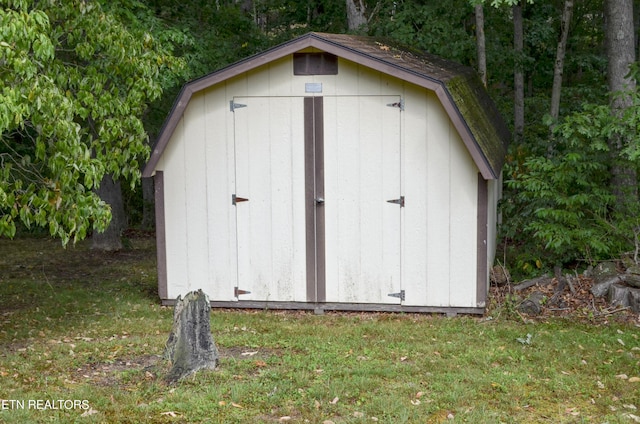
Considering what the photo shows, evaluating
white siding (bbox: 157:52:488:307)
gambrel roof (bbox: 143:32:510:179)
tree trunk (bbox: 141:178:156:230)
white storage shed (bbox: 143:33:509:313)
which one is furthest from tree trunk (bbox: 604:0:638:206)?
tree trunk (bbox: 141:178:156:230)

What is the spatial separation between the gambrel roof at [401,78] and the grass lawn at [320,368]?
184cm

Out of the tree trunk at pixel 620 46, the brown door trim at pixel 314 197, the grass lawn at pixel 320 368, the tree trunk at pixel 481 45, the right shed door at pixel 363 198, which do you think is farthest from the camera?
the tree trunk at pixel 481 45

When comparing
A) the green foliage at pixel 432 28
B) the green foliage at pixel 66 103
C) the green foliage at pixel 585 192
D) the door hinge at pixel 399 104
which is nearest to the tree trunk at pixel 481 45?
the green foliage at pixel 432 28

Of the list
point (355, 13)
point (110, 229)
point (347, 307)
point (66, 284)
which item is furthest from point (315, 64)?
point (110, 229)

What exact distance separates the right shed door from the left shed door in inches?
13.6

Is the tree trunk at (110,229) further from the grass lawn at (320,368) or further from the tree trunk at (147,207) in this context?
the grass lawn at (320,368)

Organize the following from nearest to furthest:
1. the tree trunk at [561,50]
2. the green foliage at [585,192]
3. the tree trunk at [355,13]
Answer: the green foliage at [585,192], the tree trunk at [561,50], the tree trunk at [355,13]

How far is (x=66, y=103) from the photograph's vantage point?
748 centimetres

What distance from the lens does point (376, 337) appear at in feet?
28.5

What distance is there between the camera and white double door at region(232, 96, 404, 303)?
31.6 ft

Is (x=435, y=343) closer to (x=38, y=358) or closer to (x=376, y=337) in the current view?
(x=376, y=337)

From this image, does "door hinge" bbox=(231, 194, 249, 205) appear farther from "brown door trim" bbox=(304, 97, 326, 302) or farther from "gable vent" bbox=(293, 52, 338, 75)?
"gable vent" bbox=(293, 52, 338, 75)
